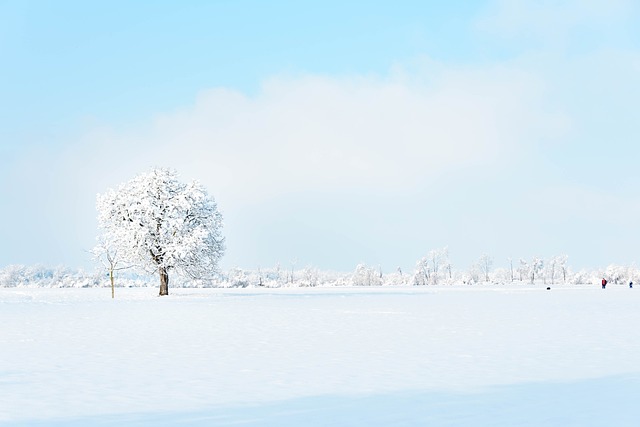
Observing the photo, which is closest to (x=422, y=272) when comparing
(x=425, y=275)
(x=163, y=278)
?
(x=425, y=275)

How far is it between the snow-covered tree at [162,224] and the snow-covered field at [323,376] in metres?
30.2

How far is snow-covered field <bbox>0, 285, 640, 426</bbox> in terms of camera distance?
30.8 ft

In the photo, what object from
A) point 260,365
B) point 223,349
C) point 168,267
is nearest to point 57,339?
point 223,349

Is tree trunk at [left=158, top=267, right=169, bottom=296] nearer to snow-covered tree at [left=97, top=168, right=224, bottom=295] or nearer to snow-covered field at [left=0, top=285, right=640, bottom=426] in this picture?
snow-covered tree at [left=97, top=168, right=224, bottom=295]

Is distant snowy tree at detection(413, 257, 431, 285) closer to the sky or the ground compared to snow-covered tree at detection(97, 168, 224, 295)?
closer to the ground

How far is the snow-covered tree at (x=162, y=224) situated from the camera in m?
53.1

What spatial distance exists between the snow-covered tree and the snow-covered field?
30.2m

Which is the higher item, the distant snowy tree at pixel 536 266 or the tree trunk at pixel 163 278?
the tree trunk at pixel 163 278

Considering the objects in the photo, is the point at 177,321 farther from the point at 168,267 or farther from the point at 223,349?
the point at 168,267

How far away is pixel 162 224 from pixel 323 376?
4296 cm

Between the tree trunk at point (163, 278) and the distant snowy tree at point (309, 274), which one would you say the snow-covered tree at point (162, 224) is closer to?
the tree trunk at point (163, 278)

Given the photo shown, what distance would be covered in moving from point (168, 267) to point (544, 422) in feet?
161

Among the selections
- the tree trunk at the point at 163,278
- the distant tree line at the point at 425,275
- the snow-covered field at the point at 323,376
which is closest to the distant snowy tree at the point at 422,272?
the distant tree line at the point at 425,275

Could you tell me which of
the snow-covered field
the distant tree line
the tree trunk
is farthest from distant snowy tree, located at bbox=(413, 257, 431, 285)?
the snow-covered field
